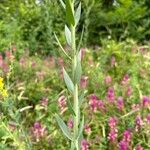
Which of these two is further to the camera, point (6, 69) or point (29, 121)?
point (6, 69)

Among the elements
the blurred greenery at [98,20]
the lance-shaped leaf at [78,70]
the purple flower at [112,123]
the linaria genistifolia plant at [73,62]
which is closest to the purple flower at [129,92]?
the purple flower at [112,123]

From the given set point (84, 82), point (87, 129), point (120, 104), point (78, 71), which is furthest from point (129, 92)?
point (78, 71)

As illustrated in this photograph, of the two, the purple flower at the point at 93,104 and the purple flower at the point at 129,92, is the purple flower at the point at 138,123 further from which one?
the purple flower at the point at 129,92

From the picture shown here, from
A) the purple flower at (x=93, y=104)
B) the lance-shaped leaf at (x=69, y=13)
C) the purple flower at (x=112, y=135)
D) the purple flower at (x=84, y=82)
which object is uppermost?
the lance-shaped leaf at (x=69, y=13)

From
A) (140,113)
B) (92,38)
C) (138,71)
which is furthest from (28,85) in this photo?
(92,38)

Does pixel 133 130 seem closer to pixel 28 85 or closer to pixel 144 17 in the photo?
pixel 28 85

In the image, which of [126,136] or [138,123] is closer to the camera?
[126,136]

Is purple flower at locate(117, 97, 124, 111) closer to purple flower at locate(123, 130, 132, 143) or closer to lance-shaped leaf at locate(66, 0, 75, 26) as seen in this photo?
purple flower at locate(123, 130, 132, 143)

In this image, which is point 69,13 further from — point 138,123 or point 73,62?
point 138,123

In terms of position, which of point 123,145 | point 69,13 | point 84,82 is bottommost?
point 123,145

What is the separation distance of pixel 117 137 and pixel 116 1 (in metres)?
4.35

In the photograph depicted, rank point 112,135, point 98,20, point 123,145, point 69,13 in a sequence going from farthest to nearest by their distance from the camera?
point 98,20 → point 112,135 → point 123,145 → point 69,13

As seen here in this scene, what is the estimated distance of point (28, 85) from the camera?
4891mm

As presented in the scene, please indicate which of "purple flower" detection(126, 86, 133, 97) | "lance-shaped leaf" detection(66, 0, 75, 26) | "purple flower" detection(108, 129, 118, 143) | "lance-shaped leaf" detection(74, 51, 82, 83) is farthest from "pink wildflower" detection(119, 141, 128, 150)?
"lance-shaped leaf" detection(66, 0, 75, 26)
